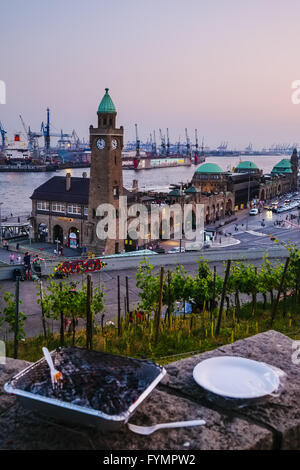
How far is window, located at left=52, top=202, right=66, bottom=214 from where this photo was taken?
37469 mm

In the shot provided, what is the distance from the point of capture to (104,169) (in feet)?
112

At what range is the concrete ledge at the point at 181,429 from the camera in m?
1.94

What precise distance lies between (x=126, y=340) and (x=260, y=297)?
10.2 meters

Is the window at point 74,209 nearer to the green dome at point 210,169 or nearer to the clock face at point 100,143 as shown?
the clock face at point 100,143

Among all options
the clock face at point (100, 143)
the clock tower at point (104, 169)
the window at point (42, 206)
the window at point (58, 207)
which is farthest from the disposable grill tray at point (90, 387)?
the window at point (42, 206)

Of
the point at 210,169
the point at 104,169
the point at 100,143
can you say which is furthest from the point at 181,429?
the point at 210,169

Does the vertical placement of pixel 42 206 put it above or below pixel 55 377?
below

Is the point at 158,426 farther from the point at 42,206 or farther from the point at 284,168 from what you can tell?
the point at 284,168

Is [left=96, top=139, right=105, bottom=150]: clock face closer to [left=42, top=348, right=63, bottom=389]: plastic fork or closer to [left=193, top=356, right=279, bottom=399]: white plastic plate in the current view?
[left=193, top=356, right=279, bottom=399]: white plastic plate

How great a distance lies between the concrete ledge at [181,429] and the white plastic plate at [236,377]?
0.06m

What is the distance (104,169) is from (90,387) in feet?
107

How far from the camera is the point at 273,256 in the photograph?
25125 millimetres

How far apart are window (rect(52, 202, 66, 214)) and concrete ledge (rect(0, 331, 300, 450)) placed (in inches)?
1401
